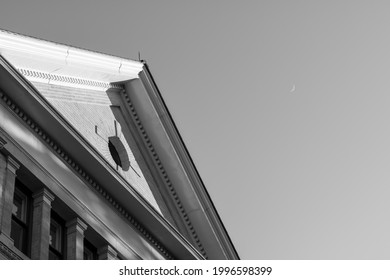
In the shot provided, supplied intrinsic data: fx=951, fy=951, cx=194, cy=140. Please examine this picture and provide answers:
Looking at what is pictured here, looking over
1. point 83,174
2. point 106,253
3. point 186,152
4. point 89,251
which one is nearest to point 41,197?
point 83,174

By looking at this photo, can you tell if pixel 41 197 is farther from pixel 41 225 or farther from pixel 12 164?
pixel 12 164

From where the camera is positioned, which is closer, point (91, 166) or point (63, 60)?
point (91, 166)

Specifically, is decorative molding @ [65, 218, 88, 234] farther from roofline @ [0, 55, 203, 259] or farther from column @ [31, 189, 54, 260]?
roofline @ [0, 55, 203, 259]

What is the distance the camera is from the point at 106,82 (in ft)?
93.4

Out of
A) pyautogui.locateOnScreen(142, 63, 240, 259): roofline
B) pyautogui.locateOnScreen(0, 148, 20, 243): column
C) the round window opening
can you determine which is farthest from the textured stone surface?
pyautogui.locateOnScreen(0, 148, 20, 243): column

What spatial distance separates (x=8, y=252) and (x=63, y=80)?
24.9 feet

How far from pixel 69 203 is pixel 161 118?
24.3 ft

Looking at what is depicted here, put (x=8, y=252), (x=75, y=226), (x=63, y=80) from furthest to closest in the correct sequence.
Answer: (x=63, y=80) < (x=75, y=226) < (x=8, y=252)

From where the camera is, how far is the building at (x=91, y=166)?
2181cm

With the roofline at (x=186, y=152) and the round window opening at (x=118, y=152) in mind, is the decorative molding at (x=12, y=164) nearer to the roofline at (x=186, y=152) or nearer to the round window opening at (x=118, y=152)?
the round window opening at (x=118, y=152)

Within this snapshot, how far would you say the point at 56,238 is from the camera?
2269cm

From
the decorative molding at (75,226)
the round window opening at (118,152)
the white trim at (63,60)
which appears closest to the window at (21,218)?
the decorative molding at (75,226)
